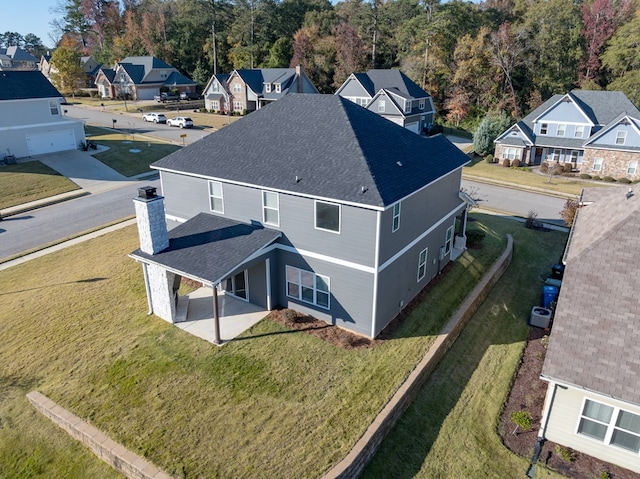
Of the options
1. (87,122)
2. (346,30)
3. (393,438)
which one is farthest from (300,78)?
(393,438)

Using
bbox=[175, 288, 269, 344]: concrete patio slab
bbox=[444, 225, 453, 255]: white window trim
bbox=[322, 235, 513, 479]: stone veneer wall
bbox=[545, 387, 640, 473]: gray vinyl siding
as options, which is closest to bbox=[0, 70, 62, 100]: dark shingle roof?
bbox=[175, 288, 269, 344]: concrete patio slab

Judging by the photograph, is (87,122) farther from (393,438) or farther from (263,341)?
(393,438)

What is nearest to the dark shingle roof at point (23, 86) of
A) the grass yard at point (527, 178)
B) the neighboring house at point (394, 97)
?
the neighboring house at point (394, 97)

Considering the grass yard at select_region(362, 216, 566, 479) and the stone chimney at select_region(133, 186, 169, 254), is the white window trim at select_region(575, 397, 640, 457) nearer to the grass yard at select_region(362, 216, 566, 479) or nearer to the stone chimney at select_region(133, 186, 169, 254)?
the grass yard at select_region(362, 216, 566, 479)

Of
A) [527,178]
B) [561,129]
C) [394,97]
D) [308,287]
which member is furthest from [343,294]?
[394,97]

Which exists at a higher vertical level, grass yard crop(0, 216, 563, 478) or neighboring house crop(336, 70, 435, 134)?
neighboring house crop(336, 70, 435, 134)
